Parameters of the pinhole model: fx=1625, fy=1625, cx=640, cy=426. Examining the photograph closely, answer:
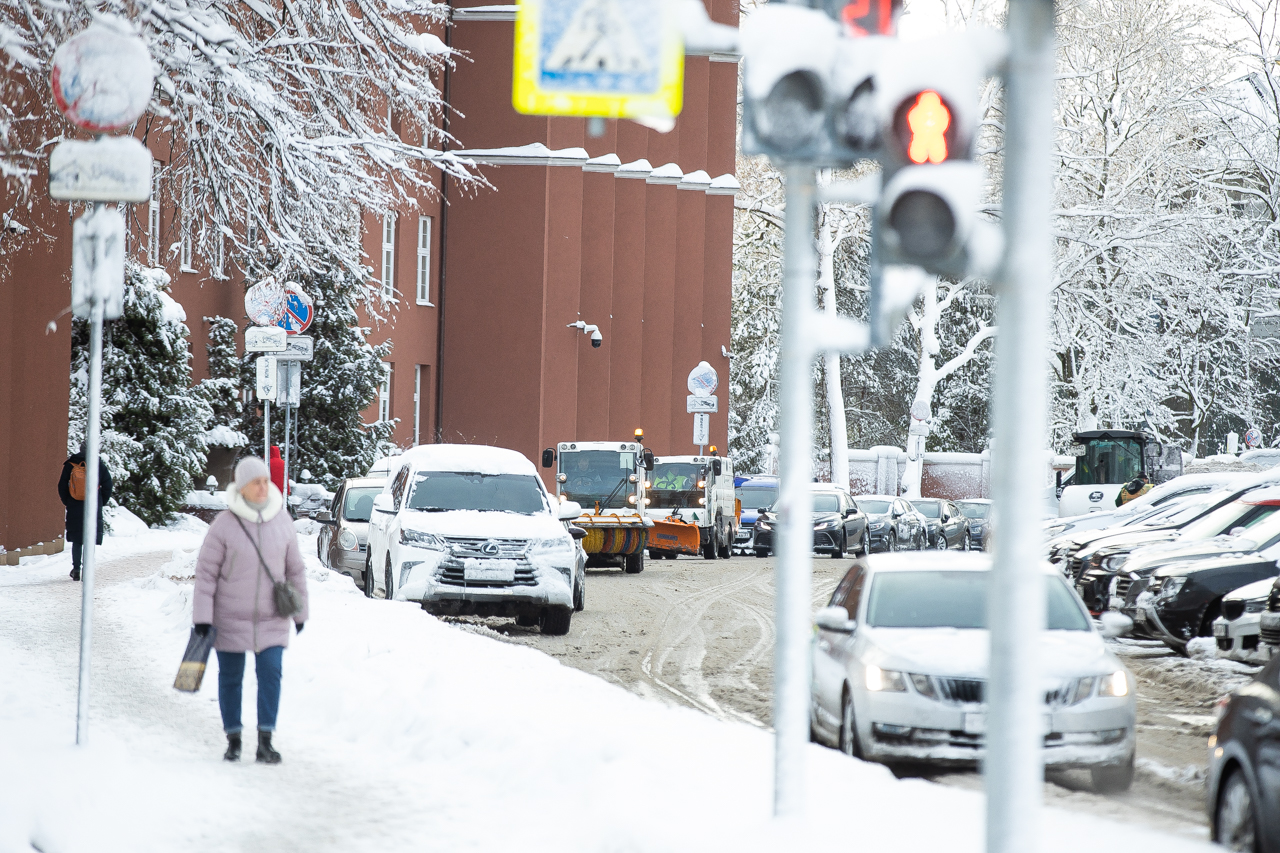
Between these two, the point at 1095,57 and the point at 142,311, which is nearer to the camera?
the point at 142,311

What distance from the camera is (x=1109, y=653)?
386 inches

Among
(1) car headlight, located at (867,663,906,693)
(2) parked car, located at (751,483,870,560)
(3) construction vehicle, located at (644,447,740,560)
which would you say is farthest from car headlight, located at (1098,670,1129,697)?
(2) parked car, located at (751,483,870,560)

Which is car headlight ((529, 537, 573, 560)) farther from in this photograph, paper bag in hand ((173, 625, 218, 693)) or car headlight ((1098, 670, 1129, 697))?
car headlight ((1098, 670, 1129, 697))

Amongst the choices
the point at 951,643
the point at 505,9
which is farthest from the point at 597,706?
the point at 505,9

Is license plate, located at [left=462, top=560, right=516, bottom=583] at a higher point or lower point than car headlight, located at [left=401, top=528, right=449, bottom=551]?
lower

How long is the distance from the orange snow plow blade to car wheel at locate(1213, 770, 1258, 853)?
24.4m

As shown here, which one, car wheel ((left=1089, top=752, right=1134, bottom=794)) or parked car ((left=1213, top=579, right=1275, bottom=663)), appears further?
parked car ((left=1213, top=579, right=1275, bottom=663))

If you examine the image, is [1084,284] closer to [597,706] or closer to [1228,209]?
[1228,209]

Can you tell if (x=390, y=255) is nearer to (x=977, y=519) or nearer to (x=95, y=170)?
(x=977, y=519)

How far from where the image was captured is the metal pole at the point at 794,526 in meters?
6.21

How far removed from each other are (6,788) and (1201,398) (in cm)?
5745

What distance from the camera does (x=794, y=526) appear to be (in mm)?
6234

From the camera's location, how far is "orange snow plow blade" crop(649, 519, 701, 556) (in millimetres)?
31469

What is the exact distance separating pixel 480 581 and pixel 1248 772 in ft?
36.2
